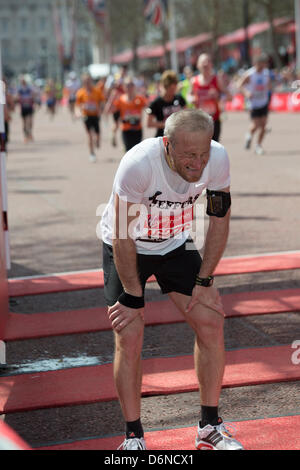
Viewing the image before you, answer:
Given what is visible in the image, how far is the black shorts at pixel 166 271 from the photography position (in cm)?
375

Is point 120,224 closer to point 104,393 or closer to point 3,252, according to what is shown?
point 104,393

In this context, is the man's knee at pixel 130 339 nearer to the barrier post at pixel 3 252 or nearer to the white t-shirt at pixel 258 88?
the barrier post at pixel 3 252

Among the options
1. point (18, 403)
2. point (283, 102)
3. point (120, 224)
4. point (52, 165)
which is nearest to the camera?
point (120, 224)

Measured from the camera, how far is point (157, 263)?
3.78m

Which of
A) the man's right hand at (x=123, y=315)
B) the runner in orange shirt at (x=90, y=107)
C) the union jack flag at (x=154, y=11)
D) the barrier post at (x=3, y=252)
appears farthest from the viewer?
the union jack flag at (x=154, y=11)

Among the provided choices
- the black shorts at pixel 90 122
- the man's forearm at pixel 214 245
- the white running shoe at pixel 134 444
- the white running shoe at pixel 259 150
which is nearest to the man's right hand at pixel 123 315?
the man's forearm at pixel 214 245

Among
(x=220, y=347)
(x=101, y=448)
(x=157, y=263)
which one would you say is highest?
(x=157, y=263)

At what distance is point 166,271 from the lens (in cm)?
378

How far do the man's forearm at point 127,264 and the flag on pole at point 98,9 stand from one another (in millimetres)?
41327

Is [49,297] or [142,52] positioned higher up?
[142,52]

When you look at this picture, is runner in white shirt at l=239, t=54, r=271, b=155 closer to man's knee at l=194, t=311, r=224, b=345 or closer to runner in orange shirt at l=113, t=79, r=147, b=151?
runner in orange shirt at l=113, t=79, r=147, b=151

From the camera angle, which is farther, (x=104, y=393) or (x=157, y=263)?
(x=104, y=393)

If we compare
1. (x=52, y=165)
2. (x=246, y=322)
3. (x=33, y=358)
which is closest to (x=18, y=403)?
(x=33, y=358)

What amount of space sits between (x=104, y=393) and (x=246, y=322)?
166 centimetres
